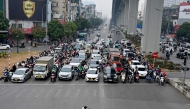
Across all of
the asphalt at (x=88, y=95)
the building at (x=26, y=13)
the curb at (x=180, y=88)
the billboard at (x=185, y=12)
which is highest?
the billboard at (x=185, y=12)

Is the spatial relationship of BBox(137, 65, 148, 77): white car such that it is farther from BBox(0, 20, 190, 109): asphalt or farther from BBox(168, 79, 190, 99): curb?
BBox(168, 79, 190, 99): curb

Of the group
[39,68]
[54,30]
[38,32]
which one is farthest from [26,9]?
[39,68]

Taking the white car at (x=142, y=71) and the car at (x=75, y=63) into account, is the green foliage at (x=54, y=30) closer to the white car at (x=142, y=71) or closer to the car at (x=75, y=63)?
the car at (x=75, y=63)

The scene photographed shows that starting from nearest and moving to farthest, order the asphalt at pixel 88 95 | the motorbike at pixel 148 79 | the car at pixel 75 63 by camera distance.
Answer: the asphalt at pixel 88 95 < the motorbike at pixel 148 79 < the car at pixel 75 63

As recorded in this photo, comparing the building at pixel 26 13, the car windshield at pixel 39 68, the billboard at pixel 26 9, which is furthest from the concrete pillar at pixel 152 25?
the billboard at pixel 26 9

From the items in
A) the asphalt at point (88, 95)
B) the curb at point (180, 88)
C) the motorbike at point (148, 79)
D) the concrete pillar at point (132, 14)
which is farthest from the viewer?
the concrete pillar at point (132, 14)

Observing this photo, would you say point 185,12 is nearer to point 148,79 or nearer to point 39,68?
point 148,79

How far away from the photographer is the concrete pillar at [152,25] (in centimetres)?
3853

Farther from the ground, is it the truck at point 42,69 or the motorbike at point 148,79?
the truck at point 42,69

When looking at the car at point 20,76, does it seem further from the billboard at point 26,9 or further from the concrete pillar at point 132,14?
the concrete pillar at point 132,14

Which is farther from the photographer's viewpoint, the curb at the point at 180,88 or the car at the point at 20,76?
the car at the point at 20,76

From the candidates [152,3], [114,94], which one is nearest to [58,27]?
[152,3]

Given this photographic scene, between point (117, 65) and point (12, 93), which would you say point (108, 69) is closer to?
point (117, 65)

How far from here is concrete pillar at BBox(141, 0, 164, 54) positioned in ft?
126
